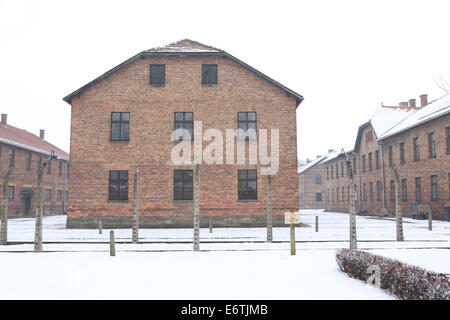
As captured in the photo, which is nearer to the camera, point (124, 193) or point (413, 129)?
point (124, 193)

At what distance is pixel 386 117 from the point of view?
37.7m

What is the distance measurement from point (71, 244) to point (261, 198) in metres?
11.0

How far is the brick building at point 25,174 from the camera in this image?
35.4 metres

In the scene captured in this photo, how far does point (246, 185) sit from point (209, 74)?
6.91m

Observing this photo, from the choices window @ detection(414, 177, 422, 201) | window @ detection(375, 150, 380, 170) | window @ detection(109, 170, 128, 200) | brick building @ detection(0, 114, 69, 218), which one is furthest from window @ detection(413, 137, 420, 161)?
brick building @ detection(0, 114, 69, 218)

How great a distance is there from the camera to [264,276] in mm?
7844

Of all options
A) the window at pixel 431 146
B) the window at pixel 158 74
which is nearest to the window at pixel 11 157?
the window at pixel 158 74

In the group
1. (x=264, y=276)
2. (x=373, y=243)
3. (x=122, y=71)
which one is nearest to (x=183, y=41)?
(x=122, y=71)

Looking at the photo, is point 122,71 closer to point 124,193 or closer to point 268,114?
point 124,193

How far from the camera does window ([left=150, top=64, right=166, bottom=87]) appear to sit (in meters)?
22.3

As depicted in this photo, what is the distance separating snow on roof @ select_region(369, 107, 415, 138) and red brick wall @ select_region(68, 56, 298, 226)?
1777cm

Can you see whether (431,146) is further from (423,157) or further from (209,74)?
(209,74)

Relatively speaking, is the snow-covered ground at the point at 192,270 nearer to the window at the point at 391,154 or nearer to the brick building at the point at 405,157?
the brick building at the point at 405,157

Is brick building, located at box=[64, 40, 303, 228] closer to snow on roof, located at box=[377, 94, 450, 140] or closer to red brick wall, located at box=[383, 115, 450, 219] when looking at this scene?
snow on roof, located at box=[377, 94, 450, 140]
